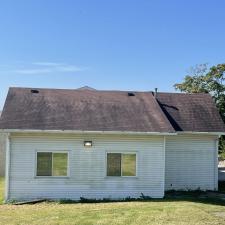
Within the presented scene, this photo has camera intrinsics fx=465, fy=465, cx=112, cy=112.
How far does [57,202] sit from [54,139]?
2537mm

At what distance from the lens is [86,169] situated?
62.3 feet

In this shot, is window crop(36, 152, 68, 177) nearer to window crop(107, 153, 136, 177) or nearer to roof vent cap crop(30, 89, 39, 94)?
window crop(107, 153, 136, 177)

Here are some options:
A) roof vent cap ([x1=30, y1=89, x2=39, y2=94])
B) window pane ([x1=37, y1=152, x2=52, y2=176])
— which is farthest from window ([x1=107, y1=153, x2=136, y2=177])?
roof vent cap ([x1=30, y1=89, x2=39, y2=94])

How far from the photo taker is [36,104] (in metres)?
20.8

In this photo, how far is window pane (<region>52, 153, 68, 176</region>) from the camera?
18891 millimetres

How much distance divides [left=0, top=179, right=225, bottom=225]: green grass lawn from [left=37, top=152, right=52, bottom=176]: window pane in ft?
4.96

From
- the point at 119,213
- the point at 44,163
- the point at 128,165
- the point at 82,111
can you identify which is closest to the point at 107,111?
the point at 82,111

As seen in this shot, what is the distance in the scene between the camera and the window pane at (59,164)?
62.0 ft

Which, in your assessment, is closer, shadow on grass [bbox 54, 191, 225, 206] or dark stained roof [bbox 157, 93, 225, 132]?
shadow on grass [bbox 54, 191, 225, 206]

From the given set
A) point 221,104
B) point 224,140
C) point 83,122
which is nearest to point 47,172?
point 83,122

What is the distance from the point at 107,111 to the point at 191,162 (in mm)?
4755

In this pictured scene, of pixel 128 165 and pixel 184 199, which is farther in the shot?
pixel 128 165

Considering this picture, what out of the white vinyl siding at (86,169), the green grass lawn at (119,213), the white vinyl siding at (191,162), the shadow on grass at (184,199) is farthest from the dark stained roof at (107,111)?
the green grass lawn at (119,213)

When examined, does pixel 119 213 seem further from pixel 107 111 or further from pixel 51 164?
pixel 107 111
